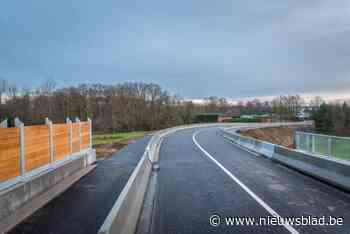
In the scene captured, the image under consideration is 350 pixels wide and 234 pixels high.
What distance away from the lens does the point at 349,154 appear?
428 inches

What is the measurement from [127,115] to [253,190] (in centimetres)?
6803

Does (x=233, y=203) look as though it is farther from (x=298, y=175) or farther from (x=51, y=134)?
(x=51, y=134)

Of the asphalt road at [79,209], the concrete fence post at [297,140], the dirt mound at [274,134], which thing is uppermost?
the concrete fence post at [297,140]

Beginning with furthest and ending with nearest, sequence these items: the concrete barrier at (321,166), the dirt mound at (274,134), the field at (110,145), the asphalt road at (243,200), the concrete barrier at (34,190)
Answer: the dirt mound at (274,134), the field at (110,145), the concrete barrier at (321,166), the concrete barrier at (34,190), the asphalt road at (243,200)

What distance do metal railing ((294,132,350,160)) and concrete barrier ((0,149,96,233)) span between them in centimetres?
941

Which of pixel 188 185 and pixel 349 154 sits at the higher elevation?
pixel 349 154

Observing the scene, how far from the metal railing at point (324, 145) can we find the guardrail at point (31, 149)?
32.8 feet

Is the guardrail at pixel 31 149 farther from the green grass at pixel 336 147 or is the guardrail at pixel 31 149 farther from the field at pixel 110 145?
the field at pixel 110 145

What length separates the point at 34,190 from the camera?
9.06 m

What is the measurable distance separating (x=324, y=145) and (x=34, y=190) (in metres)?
10.4

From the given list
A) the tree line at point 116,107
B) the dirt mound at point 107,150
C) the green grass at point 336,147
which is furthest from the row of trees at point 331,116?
the green grass at point 336,147

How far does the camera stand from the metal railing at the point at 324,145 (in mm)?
11188

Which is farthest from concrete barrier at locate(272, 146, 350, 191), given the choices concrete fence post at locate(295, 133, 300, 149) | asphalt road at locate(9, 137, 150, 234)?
asphalt road at locate(9, 137, 150, 234)

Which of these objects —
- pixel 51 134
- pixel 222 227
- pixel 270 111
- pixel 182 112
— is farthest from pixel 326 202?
pixel 270 111
